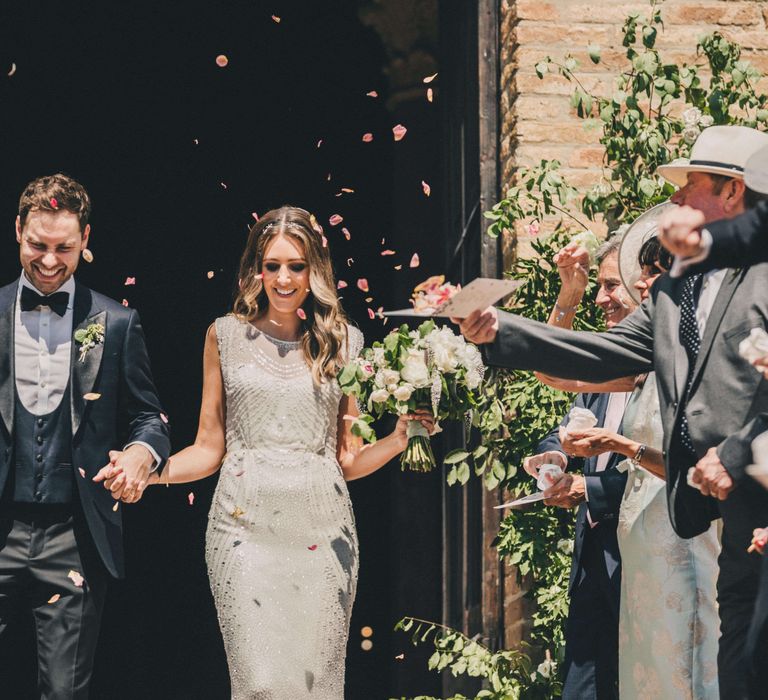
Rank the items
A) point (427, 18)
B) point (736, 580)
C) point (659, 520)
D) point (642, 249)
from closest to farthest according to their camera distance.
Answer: point (736, 580) → point (659, 520) → point (642, 249) → point (427, 18)

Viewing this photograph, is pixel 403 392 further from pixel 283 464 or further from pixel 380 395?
pixel 283 464

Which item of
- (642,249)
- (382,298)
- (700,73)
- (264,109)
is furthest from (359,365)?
(264,109)

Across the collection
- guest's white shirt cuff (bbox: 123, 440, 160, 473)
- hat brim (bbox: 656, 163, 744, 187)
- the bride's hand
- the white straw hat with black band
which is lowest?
guest's white shirt cuff (bbox: 123, 440, 160, 473)

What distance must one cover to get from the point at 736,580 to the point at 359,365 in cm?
174

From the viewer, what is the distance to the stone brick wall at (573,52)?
5.78m

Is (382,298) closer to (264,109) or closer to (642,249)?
(264,109)

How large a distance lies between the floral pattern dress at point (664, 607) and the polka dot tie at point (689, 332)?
0.81m

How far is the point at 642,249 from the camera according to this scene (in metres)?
4.54

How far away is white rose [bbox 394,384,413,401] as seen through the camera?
180 inches

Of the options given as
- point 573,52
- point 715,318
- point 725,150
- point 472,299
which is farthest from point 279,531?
point 573,52

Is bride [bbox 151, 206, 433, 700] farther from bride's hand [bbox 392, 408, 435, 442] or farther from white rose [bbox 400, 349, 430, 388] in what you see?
white rose [bbox 400, 349, 430, 388]

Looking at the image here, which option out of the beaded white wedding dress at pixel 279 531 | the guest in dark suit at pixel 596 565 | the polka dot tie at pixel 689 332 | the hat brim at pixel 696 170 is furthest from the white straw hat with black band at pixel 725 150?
the beaded white wedding dress at pixel 279 531

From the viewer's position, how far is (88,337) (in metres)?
4.62

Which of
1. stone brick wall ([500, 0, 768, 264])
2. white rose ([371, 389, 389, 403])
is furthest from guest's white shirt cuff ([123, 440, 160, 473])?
stone brick wall ([500, 0, 768, 264])
